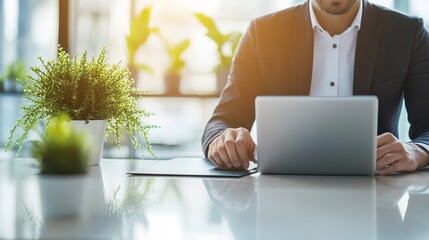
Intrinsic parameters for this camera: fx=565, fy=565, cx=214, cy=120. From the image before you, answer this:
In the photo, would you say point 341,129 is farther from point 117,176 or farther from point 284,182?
point 117,176

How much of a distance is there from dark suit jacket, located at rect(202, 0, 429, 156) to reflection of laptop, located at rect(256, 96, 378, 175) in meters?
0.59

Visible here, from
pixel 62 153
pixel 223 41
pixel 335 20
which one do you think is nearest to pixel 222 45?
pixel 223 41

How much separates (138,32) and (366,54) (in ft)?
5.44

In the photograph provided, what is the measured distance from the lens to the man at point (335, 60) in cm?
190

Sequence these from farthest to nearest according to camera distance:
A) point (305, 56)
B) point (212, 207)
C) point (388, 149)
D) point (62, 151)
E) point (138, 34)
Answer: point (138, 34)
point (305, 56)
point (388, 149)
point (212, 207)
point (62, 151)

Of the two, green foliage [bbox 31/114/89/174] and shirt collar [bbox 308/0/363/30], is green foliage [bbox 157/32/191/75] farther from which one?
green foliage [bbox 31/114/89/174]

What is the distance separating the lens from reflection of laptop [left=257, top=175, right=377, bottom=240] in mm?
665

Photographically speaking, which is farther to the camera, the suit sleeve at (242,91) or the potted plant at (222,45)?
the potted plant at (222,45)

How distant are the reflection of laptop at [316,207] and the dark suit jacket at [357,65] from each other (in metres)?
0.69

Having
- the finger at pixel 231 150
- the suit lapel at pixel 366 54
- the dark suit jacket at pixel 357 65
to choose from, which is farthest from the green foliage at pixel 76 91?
the suit lapel at pixel 366 54

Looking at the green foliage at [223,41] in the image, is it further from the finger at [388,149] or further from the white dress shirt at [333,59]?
the finger at [388,149]

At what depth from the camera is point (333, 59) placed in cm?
198

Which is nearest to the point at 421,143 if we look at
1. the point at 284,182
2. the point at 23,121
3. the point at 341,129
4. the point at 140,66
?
the point at 341,129

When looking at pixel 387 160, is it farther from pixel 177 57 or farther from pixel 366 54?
pixel 177 57
